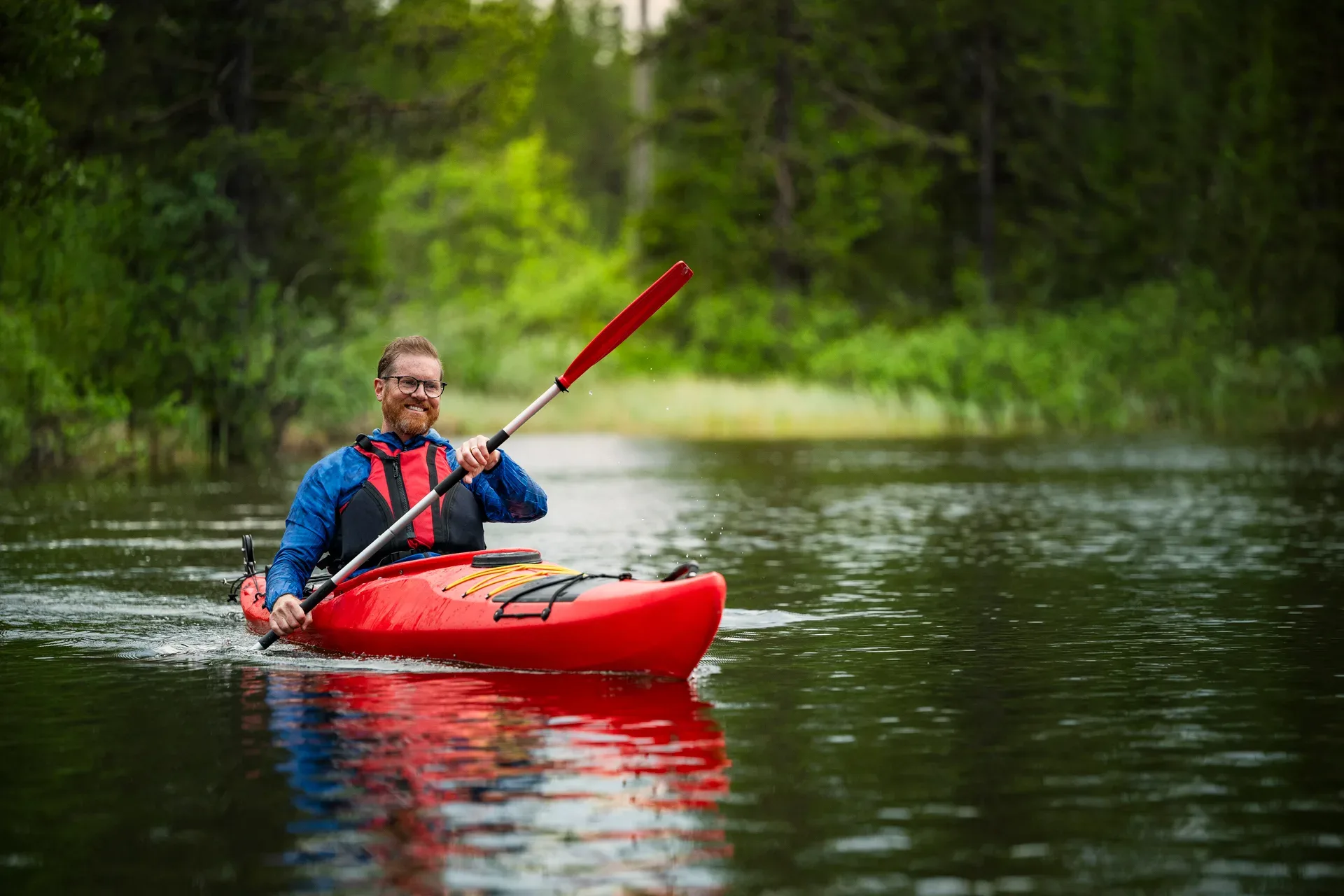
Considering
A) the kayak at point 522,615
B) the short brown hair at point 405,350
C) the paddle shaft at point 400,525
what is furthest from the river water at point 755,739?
the short brown hair at point 405,350

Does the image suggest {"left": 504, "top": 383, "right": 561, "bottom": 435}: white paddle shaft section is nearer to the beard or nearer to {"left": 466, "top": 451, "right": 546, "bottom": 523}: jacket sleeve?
{"left": 466, "top": 451, "right": 546, "bottom": 523}: jacket sleeve

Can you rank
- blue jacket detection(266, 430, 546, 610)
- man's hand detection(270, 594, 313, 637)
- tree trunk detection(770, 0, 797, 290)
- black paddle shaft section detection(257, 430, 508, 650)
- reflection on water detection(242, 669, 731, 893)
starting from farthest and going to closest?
tree trunk detection(770, 0, 797, 290) < blue jacket detection(266, 430, 546, 610) < man's hand detection(270, 594, 313, 637) < black paddle shaft section detection(257, 430, 508, 650) < reflection on water detection(242, 669, 731, 893)

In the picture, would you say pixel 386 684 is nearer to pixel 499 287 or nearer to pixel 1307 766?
pixel 1307 766

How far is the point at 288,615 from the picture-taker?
8.77 metres

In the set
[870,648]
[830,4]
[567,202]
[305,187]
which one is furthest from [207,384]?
[567,202]

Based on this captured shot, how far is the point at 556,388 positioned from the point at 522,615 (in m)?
1.30

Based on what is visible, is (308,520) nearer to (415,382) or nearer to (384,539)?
(384,539)

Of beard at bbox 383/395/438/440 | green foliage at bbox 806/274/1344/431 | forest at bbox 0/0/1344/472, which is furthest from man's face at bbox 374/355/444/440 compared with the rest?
green foliage at bbox 806/274/1344/431

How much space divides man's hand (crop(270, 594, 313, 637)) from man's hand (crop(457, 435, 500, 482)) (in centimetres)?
95

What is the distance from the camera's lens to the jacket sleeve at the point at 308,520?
8984mm

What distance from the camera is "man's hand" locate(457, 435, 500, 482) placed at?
27.7 ft

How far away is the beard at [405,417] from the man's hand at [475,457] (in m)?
0.42

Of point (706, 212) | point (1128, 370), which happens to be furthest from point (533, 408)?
point (706, 212)

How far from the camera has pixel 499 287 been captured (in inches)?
2094
